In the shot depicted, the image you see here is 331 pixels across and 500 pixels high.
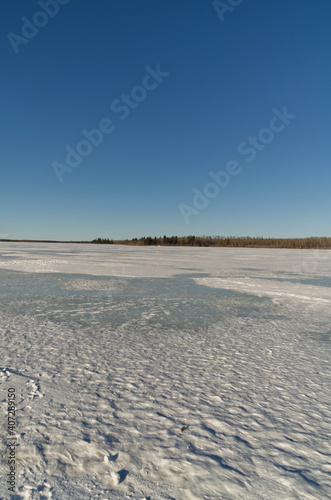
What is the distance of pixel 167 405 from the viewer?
1.63 metres

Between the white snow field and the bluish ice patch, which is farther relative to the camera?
the bluish ice patch

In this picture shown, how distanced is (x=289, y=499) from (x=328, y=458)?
0.32 m

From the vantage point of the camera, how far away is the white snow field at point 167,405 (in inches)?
44.5

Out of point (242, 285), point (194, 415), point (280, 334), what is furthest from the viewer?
point (242, 285)

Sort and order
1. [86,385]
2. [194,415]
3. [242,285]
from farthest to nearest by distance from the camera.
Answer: [242,285], [86,385], [194,415]

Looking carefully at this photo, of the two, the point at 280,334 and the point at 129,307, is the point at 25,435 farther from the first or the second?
the point at 129,307

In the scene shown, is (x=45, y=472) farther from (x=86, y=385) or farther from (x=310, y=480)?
(x=310, y=480)

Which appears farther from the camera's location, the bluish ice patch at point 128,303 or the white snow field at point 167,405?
the bluish ice patch at point 128,303

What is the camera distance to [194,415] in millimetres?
1542

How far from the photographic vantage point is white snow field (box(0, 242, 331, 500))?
3.71ft

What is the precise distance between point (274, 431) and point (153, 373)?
858 millimetres

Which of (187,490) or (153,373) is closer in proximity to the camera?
(187,490)

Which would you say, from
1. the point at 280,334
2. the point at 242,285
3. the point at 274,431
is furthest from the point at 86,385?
the point at 242,285

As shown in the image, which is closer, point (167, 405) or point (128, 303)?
point (167, 405)
